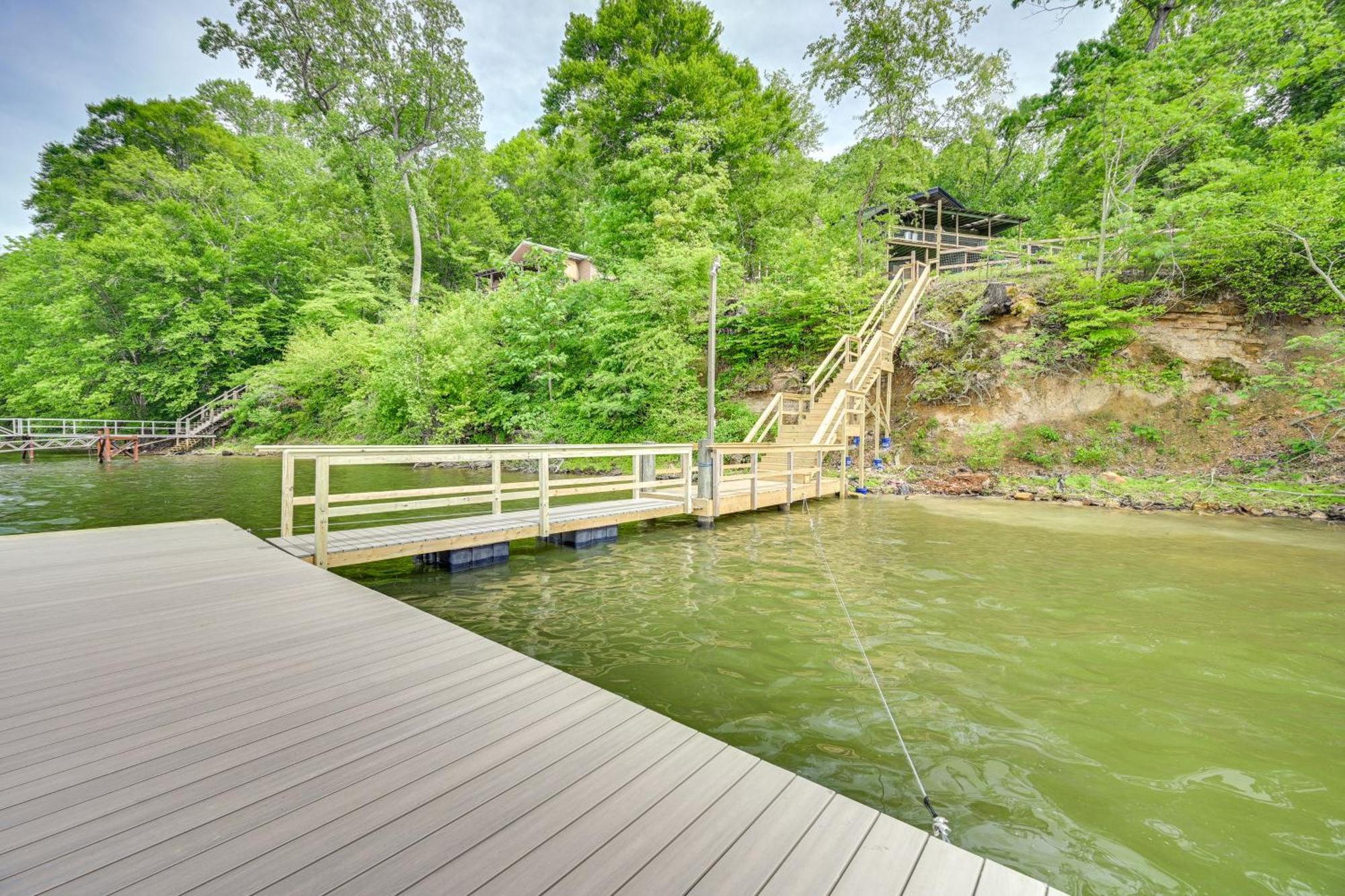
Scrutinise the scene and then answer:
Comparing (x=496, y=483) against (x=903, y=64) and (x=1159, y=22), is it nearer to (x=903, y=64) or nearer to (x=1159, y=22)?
(x=903, y=64)

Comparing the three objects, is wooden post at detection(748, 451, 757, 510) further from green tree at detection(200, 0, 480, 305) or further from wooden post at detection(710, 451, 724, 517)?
green tree at detection(200, 0, 480, 305)

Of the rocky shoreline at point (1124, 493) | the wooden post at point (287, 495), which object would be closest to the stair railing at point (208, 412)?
the wooden post at point (287, 495)

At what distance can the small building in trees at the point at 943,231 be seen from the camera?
25734mm

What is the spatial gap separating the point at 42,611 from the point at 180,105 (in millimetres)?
45787

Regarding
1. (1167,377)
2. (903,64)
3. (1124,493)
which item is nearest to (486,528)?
A: (1124,493)

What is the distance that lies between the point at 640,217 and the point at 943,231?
18.2 metres

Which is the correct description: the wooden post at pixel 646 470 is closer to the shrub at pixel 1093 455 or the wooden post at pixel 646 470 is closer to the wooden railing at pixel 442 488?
the wooden railing at pixel 442 488

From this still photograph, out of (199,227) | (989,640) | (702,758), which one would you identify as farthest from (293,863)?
(199,227)

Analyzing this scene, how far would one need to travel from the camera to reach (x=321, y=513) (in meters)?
5.51

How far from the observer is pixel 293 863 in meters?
1.55

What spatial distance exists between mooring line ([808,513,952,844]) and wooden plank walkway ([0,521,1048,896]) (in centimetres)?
A: 60

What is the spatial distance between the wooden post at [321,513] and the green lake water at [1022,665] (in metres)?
0.81

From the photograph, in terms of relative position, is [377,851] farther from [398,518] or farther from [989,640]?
[398,518]

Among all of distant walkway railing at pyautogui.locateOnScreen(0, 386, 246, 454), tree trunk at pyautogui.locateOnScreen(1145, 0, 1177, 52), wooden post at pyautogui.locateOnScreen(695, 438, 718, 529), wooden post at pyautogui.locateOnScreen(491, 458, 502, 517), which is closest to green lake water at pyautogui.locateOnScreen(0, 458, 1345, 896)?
wooden post at pyautogui.locateOnScreen(695, 438, 718, 529)
